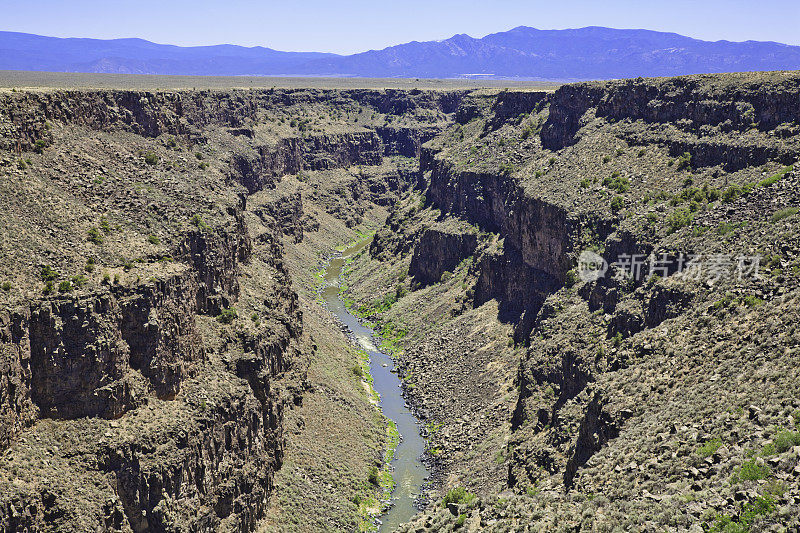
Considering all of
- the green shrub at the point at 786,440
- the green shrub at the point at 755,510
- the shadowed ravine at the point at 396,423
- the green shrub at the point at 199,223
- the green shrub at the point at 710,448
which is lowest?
the shadowed ravine at the point at 396,423

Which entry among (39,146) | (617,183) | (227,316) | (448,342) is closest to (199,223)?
(227,316)

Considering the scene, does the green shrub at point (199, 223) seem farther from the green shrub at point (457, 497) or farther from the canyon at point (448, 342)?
the green shrub at point (457, 497)

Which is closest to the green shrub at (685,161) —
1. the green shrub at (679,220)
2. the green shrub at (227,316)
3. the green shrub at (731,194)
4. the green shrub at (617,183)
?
the green shrub at (617,183)

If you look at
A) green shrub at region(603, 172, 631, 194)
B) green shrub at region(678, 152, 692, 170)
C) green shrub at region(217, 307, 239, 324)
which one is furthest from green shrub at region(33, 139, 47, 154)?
green shrub at region(678, 152, 692, 170)

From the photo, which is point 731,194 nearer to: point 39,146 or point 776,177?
point 776,177

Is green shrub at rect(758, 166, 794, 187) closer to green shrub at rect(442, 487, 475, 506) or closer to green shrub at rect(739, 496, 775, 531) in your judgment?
green shrub at rect(442, 487, 475, 506)
